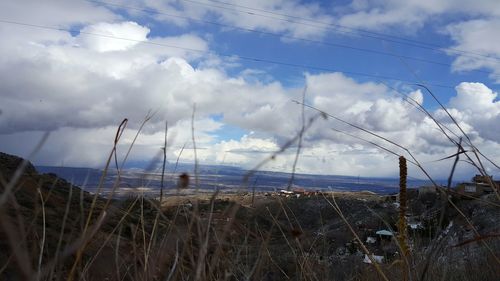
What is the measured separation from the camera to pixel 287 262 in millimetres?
9078

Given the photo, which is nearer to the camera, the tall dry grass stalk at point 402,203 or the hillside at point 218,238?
the hillside at point 218,238

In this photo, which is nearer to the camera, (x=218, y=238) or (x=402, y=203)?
(x=218, y=238)

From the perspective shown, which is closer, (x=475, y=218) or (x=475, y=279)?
(x=475, y=279)

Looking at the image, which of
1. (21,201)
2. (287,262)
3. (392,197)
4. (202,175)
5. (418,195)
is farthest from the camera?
(392,197)

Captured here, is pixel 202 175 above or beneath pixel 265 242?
above

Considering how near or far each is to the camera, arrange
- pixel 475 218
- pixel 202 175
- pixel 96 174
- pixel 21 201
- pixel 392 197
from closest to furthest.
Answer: pixel 202 175 → pixel 96 174 → pixel 21 201 → pixel 475 218 → pixel 392 197

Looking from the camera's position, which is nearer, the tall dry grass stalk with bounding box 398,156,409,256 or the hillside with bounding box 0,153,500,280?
the hillside with bounding box 0,153,500,280

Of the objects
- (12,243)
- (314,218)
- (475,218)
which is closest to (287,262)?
(12,243)

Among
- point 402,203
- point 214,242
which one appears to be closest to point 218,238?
point 214,242

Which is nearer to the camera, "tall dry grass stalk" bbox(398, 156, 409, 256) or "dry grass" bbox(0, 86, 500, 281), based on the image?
"dry grass" bbox(0, 86, 500, 281)

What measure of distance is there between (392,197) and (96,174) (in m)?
36.7

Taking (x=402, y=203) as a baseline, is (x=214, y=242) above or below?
below

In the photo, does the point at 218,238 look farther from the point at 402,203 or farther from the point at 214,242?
the point at 402,203

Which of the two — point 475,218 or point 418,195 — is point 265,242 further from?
point 418,195
